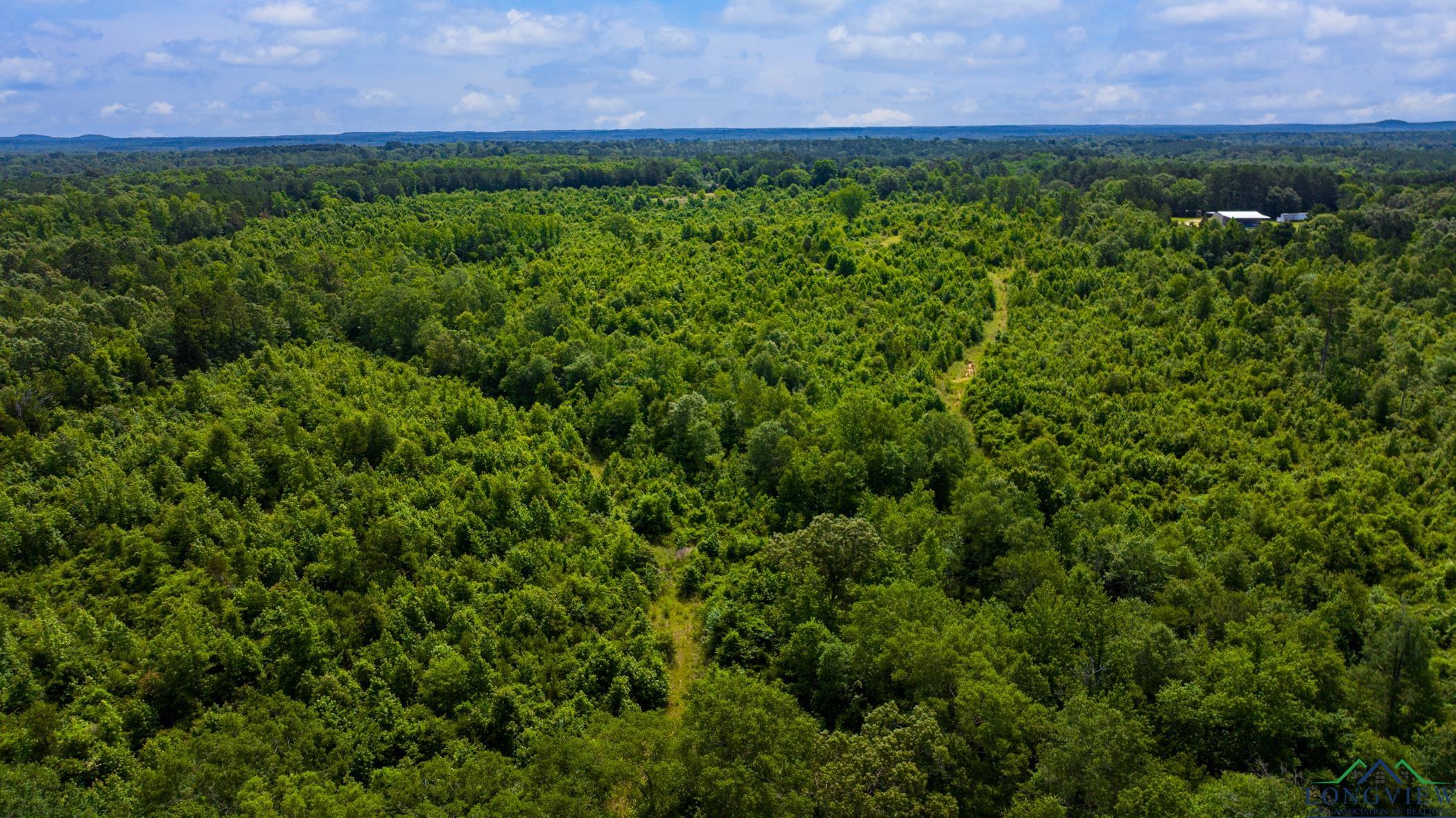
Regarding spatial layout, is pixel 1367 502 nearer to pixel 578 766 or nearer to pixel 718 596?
pixel 718 596

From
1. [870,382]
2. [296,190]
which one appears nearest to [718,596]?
[870,382]

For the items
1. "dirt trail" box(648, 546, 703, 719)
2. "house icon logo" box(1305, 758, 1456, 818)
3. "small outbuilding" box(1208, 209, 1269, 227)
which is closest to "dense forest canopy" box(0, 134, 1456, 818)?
"dirt trail" box(648, 546, 703, 719)

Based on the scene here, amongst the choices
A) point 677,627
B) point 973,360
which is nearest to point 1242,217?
point 973,360

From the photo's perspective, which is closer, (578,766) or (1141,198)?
(578,766)

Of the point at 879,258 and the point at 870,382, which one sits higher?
the point at 879,258

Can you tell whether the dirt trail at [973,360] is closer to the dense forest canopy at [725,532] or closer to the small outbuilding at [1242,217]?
the dense forest canopy at [725,532]

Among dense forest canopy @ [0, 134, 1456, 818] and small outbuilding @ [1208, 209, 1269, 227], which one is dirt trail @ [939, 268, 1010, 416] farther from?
small outbuilding @ [1208, 209, 1269, 227]

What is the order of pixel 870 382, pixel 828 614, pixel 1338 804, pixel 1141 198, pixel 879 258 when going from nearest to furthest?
pixel 1338 804 → pixel 828 614 → pixel 870 382 → pixel 879 258 → pixel 1141 198
